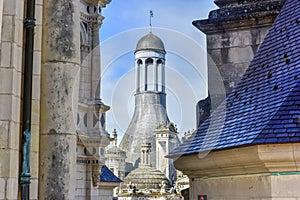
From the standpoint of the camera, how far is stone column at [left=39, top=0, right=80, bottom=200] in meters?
4.97

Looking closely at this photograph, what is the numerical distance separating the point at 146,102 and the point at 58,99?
8697 centimetres

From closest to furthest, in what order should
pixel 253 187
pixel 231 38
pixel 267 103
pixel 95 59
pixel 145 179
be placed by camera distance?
1. pixel 253 187
2. pixel 267 103
3. pixel 231 38
4. pixel 95 59
5. pixel 145 179

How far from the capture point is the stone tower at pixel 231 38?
10.9m

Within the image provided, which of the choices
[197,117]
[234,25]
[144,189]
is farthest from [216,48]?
[144,189]

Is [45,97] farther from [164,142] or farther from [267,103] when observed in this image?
[164,142]

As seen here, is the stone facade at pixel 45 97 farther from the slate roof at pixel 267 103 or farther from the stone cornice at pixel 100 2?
the stone cornice at pixel 100 2

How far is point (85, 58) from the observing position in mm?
18359

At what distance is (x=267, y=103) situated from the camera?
7.57m

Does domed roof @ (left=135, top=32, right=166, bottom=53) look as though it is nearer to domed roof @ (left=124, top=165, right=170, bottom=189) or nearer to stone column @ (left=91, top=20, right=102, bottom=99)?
domed roof @ (left=124, top=165, right=170, bottom=189)

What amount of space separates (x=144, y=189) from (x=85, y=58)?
3174cm

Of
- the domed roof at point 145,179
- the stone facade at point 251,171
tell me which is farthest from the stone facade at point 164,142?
the stone facade at point 251,171

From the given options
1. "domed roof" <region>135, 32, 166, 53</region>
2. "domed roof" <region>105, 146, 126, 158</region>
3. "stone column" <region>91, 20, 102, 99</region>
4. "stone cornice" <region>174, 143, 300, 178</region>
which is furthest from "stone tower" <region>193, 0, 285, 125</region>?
"domed roof" <region>135, 32, 166, 53</region>

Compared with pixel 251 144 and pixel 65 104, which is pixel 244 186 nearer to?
pixel 251 144

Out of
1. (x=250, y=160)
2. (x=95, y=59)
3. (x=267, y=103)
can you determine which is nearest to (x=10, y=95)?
(x=250, y=160)
